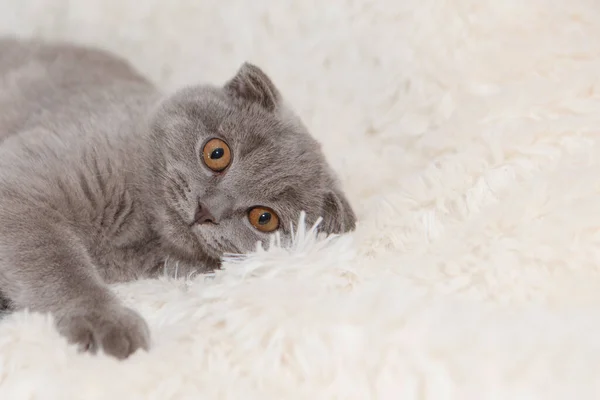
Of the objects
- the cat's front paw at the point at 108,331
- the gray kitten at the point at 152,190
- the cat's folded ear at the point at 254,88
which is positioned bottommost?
the cat's front paw at the point at 108,331

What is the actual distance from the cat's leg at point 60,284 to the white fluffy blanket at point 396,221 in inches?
1.6

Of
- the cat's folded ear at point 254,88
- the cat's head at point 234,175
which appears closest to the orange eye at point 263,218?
the cat's head at point 234,175

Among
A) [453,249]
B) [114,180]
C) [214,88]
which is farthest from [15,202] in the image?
[453,249]

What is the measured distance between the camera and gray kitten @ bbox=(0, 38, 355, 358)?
3.09 feet

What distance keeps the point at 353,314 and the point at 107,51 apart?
1146 mm

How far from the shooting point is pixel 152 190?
1.07 metres

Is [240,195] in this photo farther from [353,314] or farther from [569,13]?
[569,13]

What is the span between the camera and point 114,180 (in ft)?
3.51

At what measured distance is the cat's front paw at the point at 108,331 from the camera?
0.79 m

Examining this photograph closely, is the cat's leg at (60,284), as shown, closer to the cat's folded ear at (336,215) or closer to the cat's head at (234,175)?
the cat's head at (234,175)

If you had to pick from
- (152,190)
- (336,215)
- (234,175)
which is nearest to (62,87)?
(152,190)

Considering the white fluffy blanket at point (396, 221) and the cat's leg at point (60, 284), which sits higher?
the white fluffy blanket at point (396, 221)

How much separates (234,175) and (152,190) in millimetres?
158

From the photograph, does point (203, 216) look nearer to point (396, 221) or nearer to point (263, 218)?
point (263, 218)
